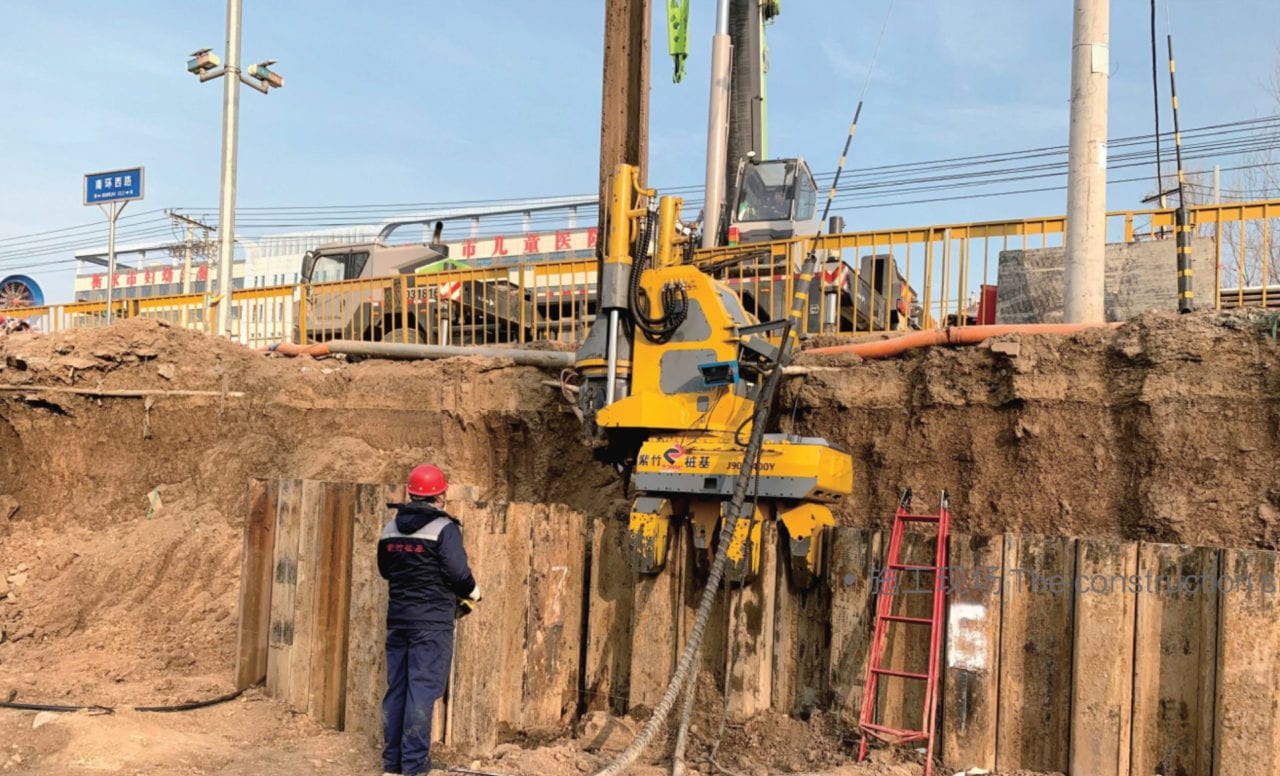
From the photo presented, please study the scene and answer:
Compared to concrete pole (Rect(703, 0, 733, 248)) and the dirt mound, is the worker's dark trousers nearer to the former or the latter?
the dirt mound

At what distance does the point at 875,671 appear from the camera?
238 inches

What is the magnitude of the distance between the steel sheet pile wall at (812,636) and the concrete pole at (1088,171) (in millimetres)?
3833

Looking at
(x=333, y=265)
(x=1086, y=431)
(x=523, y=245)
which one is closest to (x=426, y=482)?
(x=1086, y=431)

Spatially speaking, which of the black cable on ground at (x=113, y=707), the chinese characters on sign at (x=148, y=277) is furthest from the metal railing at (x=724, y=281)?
the chinese characters on sign at (x=148, y=277)

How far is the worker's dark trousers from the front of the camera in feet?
19.9

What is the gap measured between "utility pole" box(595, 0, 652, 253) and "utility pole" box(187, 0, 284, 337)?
8348mm

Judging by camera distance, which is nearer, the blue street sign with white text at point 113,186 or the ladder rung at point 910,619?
the ladder rung at point 910,619

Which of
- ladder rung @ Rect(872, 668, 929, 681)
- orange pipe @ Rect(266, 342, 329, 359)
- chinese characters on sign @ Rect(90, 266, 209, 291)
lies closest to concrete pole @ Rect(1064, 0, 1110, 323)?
ladder rung @ Rect(872, 668, 929, 681)

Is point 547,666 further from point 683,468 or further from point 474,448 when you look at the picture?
point 474,448

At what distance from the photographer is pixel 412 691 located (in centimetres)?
607

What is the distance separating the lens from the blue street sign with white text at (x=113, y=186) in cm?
1515

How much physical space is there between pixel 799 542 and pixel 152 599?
24.8 feet

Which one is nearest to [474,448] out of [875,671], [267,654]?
[267,654]

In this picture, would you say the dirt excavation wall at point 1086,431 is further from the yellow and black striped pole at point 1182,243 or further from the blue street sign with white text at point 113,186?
the blue street sign with white text at point 113,186
